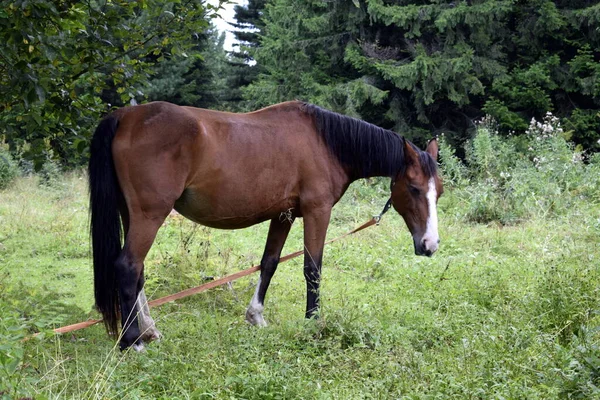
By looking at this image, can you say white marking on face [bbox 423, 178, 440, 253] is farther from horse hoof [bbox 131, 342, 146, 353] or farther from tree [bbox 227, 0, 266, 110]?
tree [bbox 227, 0, 266, 110]

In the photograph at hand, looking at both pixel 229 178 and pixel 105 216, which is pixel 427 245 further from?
pixel 105 216

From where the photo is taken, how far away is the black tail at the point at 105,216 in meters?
4.29

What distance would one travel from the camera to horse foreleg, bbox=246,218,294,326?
17.1 feet

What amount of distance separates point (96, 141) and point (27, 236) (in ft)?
17.3

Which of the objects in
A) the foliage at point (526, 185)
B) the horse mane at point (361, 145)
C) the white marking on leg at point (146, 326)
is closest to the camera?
the white marking on leg at point (146, 326)

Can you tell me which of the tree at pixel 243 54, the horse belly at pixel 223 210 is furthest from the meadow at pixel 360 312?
the tree at pixel 243 54

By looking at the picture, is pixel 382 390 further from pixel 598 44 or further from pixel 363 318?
pixel 598 44

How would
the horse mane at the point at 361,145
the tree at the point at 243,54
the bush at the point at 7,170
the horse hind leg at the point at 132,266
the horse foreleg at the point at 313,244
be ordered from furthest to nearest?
the tree at the point at 243,54 → the bush at the point at 7,170 → the horse mane at the point at 361,145 → the horse foreleg at the point at 313,244 → the horse hind leg at the point at 132,266

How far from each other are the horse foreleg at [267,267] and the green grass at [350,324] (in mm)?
221

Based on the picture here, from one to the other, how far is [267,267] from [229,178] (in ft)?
3.43

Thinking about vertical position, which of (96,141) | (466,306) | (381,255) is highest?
(96,141)

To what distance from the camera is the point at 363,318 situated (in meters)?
4.68

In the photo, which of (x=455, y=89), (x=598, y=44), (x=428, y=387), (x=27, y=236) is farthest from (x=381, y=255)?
(x=598, y=44)

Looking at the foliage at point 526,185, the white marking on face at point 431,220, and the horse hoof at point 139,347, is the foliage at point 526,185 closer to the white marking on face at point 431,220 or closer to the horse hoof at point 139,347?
the white marking on face at point 431,220
